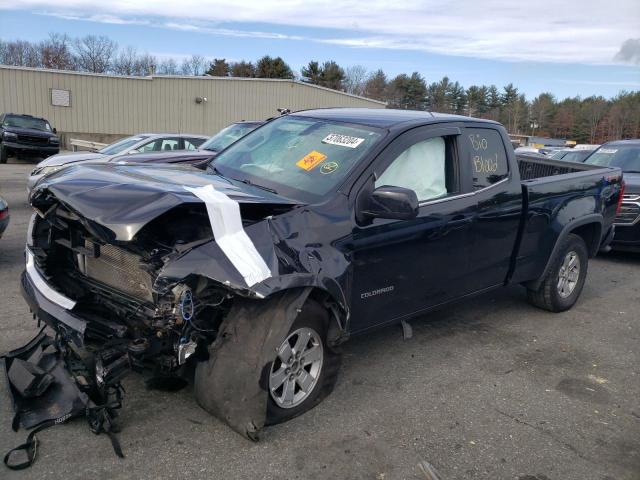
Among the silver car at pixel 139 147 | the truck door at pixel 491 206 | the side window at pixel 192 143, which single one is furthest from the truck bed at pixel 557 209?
the side window at pixel 192 143

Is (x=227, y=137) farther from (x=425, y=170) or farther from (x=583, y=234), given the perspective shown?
(x=425, y=170)

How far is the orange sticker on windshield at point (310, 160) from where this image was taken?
3930mm

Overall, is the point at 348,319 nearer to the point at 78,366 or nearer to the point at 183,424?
the point at 183,424

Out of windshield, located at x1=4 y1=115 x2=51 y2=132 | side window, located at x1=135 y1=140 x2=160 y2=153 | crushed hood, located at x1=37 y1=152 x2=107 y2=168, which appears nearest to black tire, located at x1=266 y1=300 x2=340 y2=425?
crushed hood, located at x1=37 y1=152 x2=107 y2=168

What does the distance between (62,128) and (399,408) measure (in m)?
30.2

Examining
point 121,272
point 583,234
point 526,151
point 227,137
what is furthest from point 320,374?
point 526,151

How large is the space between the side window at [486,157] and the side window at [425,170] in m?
0.27

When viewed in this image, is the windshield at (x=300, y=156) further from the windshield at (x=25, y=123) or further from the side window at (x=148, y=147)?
the windshield at (x=25, y=123)

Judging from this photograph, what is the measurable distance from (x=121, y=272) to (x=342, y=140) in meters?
1.80

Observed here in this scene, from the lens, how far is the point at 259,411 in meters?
3.04

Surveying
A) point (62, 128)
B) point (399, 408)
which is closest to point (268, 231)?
point (399, 408)

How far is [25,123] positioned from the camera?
20.5 m

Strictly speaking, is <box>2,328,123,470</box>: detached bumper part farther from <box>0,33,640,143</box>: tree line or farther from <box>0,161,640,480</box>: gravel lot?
<box>0,33,640,143</box>: tree line

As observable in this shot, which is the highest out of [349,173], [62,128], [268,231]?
[349,173]
